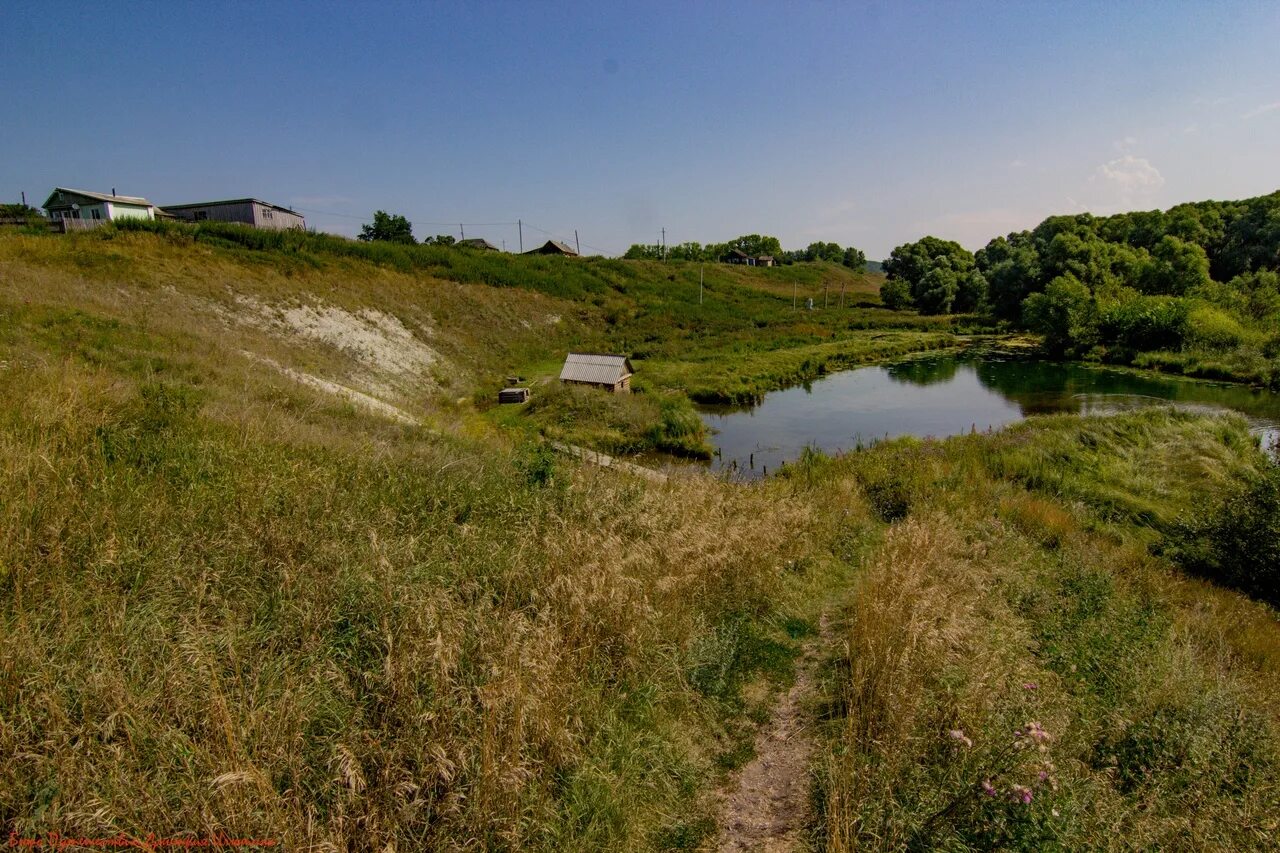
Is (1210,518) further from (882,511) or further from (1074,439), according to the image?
(1074,439)

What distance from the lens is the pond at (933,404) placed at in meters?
21.5

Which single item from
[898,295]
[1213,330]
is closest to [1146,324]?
[1213,330]

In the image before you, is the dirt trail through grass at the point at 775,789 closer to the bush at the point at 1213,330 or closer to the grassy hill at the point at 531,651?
the grassy hill at the point at 531,651

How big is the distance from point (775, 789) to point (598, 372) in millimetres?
22140

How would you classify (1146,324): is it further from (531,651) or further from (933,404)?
(531,651)

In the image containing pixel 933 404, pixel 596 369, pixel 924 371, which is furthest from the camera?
pixel 924 371

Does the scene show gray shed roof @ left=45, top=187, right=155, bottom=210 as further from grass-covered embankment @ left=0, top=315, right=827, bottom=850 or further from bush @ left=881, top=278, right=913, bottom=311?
bush @ left=881, top=278, right=913, bottom=311

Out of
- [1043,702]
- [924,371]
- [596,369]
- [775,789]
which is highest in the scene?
[596,369]

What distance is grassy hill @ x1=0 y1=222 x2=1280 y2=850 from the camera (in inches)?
108

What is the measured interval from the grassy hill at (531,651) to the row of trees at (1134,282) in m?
38.4

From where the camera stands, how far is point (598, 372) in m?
25.3

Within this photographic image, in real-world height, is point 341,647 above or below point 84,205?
below

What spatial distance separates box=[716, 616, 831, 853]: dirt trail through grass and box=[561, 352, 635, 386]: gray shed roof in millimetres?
20744

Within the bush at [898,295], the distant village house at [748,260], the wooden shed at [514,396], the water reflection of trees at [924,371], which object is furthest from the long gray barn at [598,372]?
the distant village house at [748,260]
